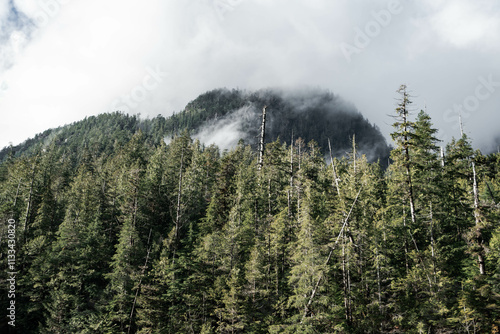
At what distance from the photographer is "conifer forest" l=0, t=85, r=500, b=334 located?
21.7m

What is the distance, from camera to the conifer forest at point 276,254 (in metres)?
21.7

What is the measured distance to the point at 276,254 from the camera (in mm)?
32031

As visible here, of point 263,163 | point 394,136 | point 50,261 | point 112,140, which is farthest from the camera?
point 112,140

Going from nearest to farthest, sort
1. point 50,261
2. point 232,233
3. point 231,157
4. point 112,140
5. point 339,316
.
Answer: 1. point 339,316
2. point 232,233
3. point 50,261
4. point 231,157
5. point 112,140

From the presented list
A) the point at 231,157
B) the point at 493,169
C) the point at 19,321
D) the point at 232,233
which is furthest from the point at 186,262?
the point at 493,169

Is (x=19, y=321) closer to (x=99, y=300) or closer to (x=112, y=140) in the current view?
(x=99, y=300)

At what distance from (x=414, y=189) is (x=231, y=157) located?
35.6 m

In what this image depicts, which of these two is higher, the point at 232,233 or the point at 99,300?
the point at 232,233

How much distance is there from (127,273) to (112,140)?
437ft

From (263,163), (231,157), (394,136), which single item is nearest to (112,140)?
(231,157)

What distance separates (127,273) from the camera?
35125 mm

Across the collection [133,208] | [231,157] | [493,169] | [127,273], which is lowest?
[127,273]

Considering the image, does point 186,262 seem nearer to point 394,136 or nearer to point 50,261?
point 50,261

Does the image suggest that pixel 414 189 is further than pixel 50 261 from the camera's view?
No
